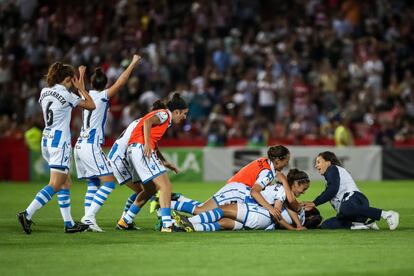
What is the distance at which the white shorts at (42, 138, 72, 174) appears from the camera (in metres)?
12.8

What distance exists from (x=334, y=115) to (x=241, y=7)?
6.17 meters

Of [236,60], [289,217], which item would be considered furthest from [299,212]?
[236,60]

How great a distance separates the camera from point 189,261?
9.87m

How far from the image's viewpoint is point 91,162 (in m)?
13.4

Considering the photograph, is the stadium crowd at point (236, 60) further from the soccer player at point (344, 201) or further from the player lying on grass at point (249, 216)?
the player lying on grass at point (249, 216)

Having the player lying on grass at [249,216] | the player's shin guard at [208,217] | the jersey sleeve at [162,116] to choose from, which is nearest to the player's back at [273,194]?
the player lying on grass at [249,216]

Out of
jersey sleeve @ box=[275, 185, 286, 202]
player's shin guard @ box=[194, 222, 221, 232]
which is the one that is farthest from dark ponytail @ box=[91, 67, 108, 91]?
jersey sleeve @ box=[275, 185, 286, 202]

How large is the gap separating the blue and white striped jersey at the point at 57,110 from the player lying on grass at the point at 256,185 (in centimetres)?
200

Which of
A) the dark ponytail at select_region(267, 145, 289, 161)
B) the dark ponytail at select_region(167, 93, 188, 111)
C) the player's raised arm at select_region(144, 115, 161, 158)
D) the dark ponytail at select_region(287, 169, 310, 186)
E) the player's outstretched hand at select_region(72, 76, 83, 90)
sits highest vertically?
the player's outstretched hand at select_region(72, 76, 83, 90)

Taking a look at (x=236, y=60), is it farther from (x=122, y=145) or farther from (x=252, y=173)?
(x=122, y=145)

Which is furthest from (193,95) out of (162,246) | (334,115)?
(162,246)

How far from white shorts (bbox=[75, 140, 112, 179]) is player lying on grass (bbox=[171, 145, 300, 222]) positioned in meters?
1.13

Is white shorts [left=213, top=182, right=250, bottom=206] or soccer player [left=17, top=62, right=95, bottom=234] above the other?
soccer player [left=17, top=62, right=95, bottom=234]

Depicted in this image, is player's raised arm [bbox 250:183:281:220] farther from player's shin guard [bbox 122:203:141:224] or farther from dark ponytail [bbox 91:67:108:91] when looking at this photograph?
dark ponytail [bbox 91:67:108:91]
